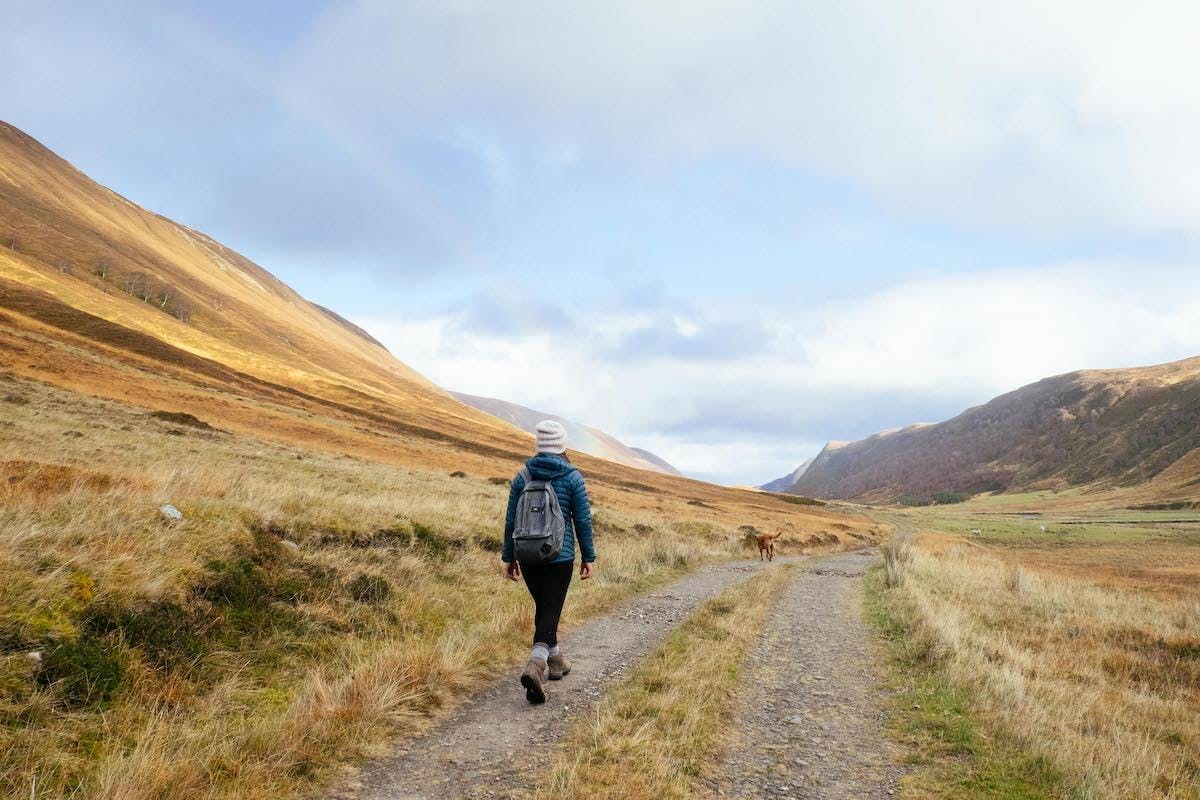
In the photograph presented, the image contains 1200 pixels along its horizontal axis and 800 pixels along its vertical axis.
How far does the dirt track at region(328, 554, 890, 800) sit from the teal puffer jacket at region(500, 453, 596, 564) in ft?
5.25

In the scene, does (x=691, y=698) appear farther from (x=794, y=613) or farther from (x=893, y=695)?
(x=794, y=613)

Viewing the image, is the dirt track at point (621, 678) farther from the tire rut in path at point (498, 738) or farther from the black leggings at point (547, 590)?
the black leggings at point (547, 590)

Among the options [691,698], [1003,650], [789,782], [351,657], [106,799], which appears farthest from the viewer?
[1003,650]

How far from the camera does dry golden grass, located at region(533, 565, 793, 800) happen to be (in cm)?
469

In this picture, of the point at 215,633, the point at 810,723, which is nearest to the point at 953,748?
the point at 810,723

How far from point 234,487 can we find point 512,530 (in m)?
6.94

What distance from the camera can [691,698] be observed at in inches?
261

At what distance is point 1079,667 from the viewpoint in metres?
11.6

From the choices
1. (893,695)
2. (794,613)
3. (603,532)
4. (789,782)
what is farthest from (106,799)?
(603,532)

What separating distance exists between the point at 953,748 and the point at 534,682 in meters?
4.07

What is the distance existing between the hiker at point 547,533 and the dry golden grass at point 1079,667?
468 cm

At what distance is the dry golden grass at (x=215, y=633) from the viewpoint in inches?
178

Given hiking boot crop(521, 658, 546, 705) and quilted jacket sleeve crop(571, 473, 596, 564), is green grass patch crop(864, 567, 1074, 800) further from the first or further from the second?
quilted jacket sleeve crop(571, 473, 596, 564)

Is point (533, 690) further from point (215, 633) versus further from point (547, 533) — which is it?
point (215, 633)
